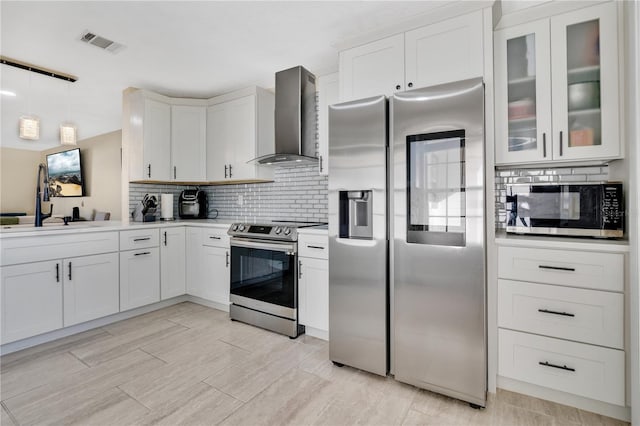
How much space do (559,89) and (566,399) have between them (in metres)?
1.84

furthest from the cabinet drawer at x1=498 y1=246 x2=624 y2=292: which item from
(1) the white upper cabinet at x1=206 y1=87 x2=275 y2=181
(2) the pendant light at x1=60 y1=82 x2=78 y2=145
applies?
(2) the pendant light at x1=60 y1=82 x2=78 y2=145

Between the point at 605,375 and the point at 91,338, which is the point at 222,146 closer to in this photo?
the point at 91,338

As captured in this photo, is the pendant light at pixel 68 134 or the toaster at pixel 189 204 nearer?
the pendant light at pixel 68 134

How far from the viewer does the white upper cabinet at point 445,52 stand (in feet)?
6.44

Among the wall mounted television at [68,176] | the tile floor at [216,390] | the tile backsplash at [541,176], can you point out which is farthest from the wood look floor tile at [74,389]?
the wall mounted television at [68,176]

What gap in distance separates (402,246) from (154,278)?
8.91ft

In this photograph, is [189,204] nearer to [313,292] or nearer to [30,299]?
[30,299]

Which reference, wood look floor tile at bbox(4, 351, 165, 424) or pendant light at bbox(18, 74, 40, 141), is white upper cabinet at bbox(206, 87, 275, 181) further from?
wood look floor tile at bbox(4, 351, 165, 424)

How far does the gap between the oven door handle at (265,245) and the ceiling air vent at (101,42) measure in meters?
2.00

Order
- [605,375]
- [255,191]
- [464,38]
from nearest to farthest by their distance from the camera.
A: [605,375]
[464,38]
[255,191]

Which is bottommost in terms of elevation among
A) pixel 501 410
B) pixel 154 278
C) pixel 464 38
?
pixel 501 410

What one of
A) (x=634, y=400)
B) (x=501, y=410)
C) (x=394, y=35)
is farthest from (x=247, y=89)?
(x=634, y=400)

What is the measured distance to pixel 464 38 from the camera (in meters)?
1.99

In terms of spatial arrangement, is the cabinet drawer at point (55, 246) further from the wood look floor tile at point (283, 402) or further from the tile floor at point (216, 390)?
the wood look floor tile at point (283, 402)
